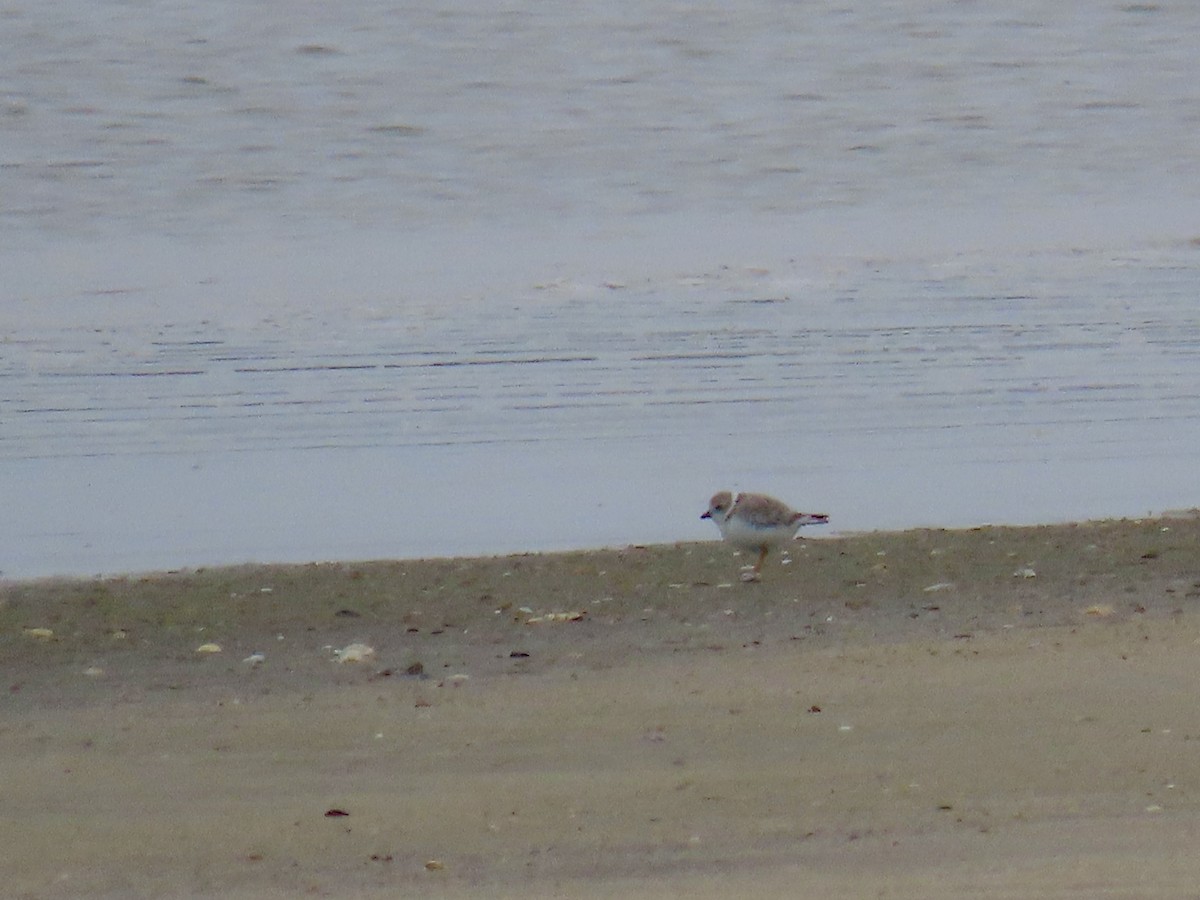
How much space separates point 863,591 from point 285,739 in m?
2.35

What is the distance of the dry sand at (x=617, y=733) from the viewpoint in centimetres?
445

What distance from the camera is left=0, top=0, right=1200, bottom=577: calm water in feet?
31.3

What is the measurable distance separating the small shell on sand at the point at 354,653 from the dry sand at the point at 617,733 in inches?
3.6

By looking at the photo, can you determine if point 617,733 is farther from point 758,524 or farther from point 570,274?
point 570,274

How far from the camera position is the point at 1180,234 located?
56.9 feet

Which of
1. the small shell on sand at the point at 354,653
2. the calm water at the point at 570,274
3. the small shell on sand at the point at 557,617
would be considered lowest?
the calm water at the point at 570,274

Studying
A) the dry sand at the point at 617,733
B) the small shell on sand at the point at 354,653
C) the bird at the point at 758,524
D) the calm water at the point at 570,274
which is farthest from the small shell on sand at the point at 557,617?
the calm water at the point at 570,274

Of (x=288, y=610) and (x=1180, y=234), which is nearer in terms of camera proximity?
(x=288, y=610)

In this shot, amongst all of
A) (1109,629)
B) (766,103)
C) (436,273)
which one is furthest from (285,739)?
(766,103)

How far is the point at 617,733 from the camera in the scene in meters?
5.35

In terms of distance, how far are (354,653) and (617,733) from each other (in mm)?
1241

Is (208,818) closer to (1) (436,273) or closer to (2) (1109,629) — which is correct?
(2) (1109,629)

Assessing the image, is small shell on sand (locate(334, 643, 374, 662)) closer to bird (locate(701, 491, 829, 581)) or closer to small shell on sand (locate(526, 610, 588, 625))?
small shell on sand (locate(526, 610, 588, 625))

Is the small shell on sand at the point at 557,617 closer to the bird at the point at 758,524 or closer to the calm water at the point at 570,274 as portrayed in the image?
the bird at the point at 758,524
